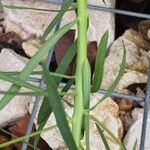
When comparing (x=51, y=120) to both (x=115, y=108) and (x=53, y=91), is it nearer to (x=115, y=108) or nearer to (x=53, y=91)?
(x=115, y=108)

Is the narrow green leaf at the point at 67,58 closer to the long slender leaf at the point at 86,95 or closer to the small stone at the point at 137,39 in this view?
the long slender leaf at the point at 86,95

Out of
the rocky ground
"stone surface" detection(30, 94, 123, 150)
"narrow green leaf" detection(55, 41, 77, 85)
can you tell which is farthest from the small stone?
"narrow green leaf" detection(55, 41, 77, 85)

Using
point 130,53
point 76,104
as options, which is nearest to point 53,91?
point 76,104

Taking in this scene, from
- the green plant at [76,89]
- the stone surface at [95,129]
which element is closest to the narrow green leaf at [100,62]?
the green plant at [76,89]

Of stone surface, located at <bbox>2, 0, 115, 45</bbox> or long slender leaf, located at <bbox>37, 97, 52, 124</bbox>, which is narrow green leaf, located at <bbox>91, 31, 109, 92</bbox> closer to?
long slender leaf, located at <bbox>37, 97, 52, 124</bbox>

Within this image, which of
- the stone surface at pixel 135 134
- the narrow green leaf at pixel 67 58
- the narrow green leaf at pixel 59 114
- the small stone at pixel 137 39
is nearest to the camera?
the narrow green leaf at pixel 59 114

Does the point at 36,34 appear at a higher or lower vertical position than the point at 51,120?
Answer: higher
